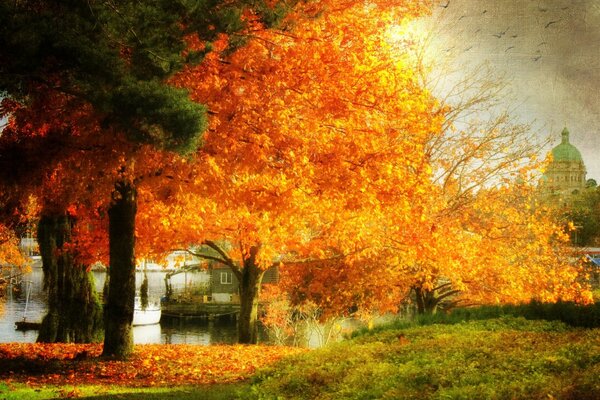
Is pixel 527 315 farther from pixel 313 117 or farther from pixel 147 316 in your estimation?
pixel 147 316

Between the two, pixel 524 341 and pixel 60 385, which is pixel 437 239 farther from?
pixel 60 385

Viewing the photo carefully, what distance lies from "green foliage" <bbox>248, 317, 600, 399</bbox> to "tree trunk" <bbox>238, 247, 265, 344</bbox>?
10181 mm

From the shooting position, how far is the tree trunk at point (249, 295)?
816 inches

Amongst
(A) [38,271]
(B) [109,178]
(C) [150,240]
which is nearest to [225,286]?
(C) [150,240]

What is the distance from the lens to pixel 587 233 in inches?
2148

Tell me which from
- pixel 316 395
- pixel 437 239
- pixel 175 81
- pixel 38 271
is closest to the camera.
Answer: pixel 316 395

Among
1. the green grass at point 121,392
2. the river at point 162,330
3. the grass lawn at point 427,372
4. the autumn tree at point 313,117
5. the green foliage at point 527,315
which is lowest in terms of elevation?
the river at point 162,330

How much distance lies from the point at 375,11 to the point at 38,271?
138147mm

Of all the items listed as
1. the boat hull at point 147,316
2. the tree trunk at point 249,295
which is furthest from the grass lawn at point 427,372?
the boat hull at point 147,316

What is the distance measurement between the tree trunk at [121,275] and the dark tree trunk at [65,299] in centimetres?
717

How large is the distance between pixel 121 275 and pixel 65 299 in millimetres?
7874

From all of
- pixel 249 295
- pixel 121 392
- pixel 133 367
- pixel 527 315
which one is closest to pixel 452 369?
pixel 121 392

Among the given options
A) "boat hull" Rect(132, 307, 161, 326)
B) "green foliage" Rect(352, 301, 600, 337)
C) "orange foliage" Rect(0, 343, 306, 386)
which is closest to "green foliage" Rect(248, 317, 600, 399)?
"green foliage" Rect(352, 301, 600, 337)

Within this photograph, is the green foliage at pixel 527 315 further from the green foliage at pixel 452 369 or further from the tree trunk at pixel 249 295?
the tree trunk at pixel 249 295
